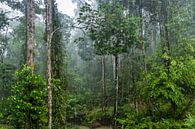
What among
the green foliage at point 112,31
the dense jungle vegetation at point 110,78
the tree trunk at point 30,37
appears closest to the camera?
the dense jungle vegetation at point 110,78

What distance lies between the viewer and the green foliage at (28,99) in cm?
1109

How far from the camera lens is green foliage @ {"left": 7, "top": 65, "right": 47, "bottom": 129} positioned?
1109 cm

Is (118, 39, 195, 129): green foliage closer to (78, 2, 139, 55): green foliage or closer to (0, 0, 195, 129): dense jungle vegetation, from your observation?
(0, 0, 195, 129): dense jungle vegetation

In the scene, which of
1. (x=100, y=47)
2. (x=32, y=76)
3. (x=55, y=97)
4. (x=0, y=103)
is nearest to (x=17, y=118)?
(x=32, y=76)

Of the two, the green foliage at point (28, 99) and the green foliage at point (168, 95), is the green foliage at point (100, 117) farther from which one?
the green foliage at point (28, 99)

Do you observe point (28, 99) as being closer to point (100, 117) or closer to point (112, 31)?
point (112, 31)

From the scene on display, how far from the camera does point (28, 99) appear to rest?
11203 millimetres

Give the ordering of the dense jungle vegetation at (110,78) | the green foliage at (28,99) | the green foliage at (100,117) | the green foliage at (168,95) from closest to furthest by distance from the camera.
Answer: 1. the green foliage at (28,99)
2. the dense jungle vegetation at (110,78)
3. the green foliage at (168,95)
4. the green foliage at (100,117)

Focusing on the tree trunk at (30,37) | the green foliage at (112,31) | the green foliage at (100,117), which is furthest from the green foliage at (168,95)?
the green foliage at (100,117)

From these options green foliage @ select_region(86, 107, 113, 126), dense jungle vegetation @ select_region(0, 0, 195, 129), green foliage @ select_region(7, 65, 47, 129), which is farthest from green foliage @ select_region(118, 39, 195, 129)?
green foliage @ select_region(86, 107, 113, 126)

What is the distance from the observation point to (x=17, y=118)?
11.6 metres

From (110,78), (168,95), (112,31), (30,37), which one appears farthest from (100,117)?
(168,95)

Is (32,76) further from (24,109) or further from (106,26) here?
(106,26)

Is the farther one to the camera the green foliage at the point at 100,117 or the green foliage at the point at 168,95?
the green foliage at the point at 100,117
